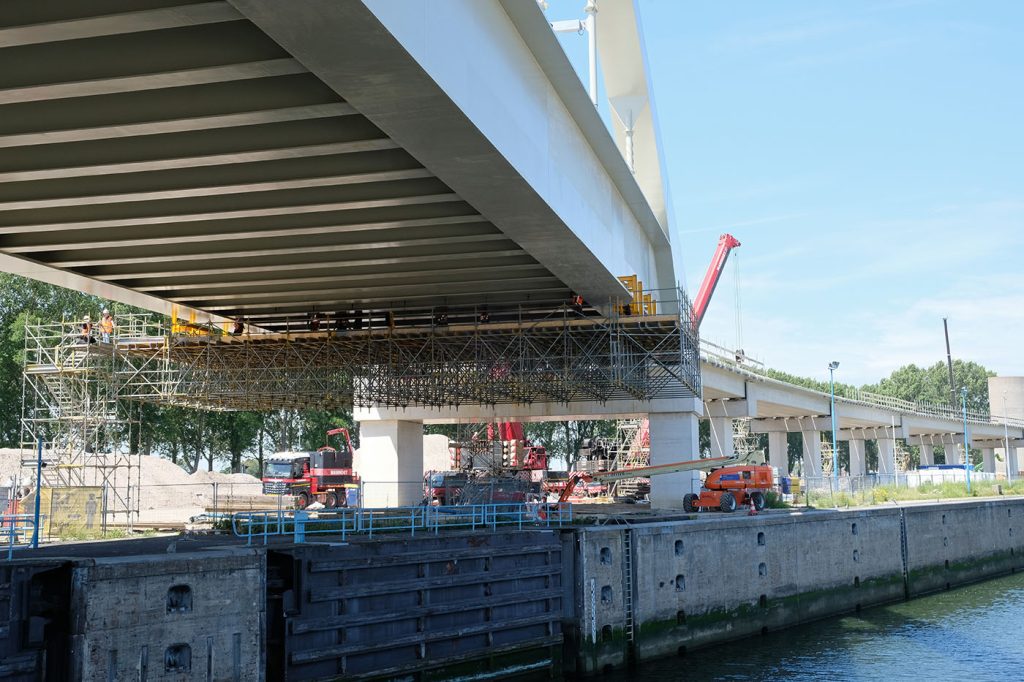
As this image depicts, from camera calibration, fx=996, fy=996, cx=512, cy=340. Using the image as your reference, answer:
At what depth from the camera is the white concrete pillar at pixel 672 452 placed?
47.3 meters

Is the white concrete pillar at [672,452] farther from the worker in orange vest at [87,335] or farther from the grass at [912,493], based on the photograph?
the worker in orange vest at [87,335]

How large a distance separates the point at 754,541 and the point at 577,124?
1648 centimetres

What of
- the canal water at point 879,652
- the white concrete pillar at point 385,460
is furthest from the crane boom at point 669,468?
the white concrete pillar at point 385,460

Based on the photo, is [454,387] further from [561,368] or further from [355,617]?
[355,617]

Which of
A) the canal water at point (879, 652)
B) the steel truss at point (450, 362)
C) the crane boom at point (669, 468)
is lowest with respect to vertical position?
the canal water at point (879, 652)

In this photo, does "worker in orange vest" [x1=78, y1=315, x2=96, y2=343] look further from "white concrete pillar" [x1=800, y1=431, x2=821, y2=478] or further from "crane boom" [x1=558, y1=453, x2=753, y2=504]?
"white concrete pillar" [x1=800, y1=431, x2=821, y2=478]

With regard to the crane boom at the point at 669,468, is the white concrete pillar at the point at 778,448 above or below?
above

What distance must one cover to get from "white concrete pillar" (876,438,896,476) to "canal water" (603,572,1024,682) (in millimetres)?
64301

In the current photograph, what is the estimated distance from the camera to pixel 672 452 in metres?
47.4

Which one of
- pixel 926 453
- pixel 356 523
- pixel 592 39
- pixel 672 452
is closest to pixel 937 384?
pixel 926 453

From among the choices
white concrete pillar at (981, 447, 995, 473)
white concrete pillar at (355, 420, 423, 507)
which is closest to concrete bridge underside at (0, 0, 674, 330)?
white concrete pillar at (355, 420, 423, 507)

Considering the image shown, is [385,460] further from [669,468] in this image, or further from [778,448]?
[778,448]

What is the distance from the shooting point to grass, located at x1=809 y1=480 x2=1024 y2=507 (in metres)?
53.6

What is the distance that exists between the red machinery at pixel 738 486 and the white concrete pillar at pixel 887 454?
6349 cm
